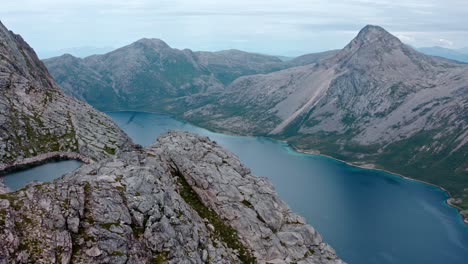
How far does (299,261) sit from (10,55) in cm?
10793

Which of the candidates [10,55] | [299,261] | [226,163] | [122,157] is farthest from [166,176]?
[10,55]

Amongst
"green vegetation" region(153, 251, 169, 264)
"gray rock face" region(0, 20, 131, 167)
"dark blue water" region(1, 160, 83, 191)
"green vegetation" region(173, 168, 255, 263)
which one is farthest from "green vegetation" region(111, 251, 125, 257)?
"gray rock face" region(0, 20, 131, 167)

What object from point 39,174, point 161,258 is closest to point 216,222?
point 161,258

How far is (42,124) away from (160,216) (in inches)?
2320

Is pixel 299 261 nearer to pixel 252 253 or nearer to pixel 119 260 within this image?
pixel 252 253

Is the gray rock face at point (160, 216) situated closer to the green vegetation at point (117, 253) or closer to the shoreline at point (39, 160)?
the green vegetation at point (117, 253)

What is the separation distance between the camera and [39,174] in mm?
73000

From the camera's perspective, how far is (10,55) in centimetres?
11988

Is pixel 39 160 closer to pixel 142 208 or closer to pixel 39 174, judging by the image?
pixel 39 174

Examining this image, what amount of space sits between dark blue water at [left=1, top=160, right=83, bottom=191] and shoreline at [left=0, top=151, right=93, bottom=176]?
0.81 metres

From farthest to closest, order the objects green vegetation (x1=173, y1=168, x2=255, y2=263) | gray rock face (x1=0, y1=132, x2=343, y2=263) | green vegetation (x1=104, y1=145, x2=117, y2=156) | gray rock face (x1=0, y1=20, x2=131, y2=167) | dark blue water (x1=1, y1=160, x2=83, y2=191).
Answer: green vegetation (x1=104, y1=145, x2=117, y2=156), gray rock face (x1=0, y1=20, x2=131, y2=167), dark blue water (x1=1, y1=160, x2=83, y2=191), green vegetation (x1=173, y1=168, x2=255, y2=263), gray rock face (x1=0, y1=132, x2=343, y2=263)

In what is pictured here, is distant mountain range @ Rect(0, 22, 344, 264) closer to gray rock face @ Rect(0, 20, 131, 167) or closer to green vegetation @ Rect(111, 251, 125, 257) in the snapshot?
green vegetation @ Rect(111, 251, 125, 257)

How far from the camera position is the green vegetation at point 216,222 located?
53.3 meters

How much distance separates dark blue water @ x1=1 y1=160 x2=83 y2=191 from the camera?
2665 inches
